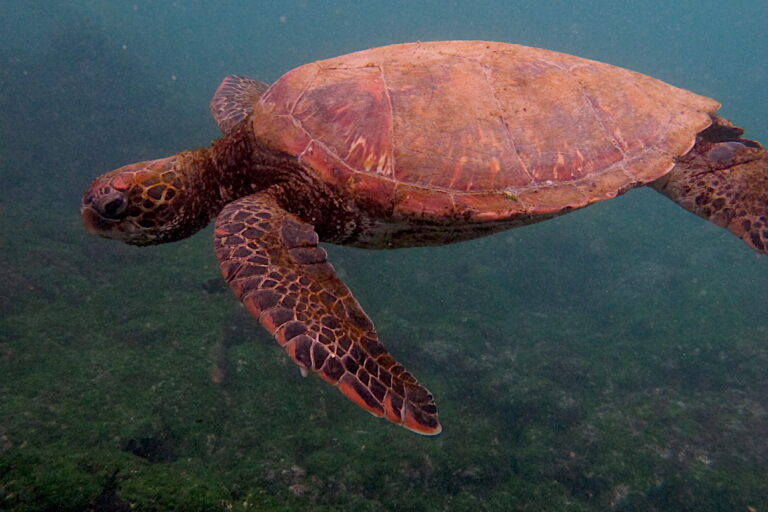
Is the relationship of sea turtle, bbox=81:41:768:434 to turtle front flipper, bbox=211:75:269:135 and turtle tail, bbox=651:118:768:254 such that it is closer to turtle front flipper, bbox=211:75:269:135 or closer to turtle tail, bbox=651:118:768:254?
turtle tail, bbox=651:118:768:254

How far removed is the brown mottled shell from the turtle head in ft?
2.94

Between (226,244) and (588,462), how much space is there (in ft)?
22.0

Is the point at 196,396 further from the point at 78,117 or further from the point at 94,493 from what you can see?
the point at 78,117

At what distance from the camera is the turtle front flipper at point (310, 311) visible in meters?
2.32

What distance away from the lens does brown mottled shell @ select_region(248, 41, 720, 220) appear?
3107mm

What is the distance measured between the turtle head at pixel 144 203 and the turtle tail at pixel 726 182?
174 inches

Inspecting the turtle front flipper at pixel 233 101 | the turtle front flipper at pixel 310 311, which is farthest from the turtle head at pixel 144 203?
the turtle front flipper at pixel 233 101

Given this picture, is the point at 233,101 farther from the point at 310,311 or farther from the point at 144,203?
the point at 310,311

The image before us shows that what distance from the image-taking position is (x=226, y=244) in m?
2.88

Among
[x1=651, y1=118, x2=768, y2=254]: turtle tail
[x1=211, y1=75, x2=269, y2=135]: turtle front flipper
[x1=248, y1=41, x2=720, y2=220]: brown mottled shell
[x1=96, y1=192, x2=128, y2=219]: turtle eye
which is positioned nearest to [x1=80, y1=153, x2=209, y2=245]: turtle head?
[x1=96, y1=192, x2=128, y2=219]: turtle eye

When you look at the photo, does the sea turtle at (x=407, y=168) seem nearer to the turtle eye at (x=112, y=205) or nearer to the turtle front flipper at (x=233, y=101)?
the turtle eye at (x=112, y=205)

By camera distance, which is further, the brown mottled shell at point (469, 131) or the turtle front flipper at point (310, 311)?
the brown mottled shell at point (469, 131)

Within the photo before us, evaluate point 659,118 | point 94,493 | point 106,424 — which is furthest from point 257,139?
point 106,424

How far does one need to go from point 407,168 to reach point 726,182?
3.12m
